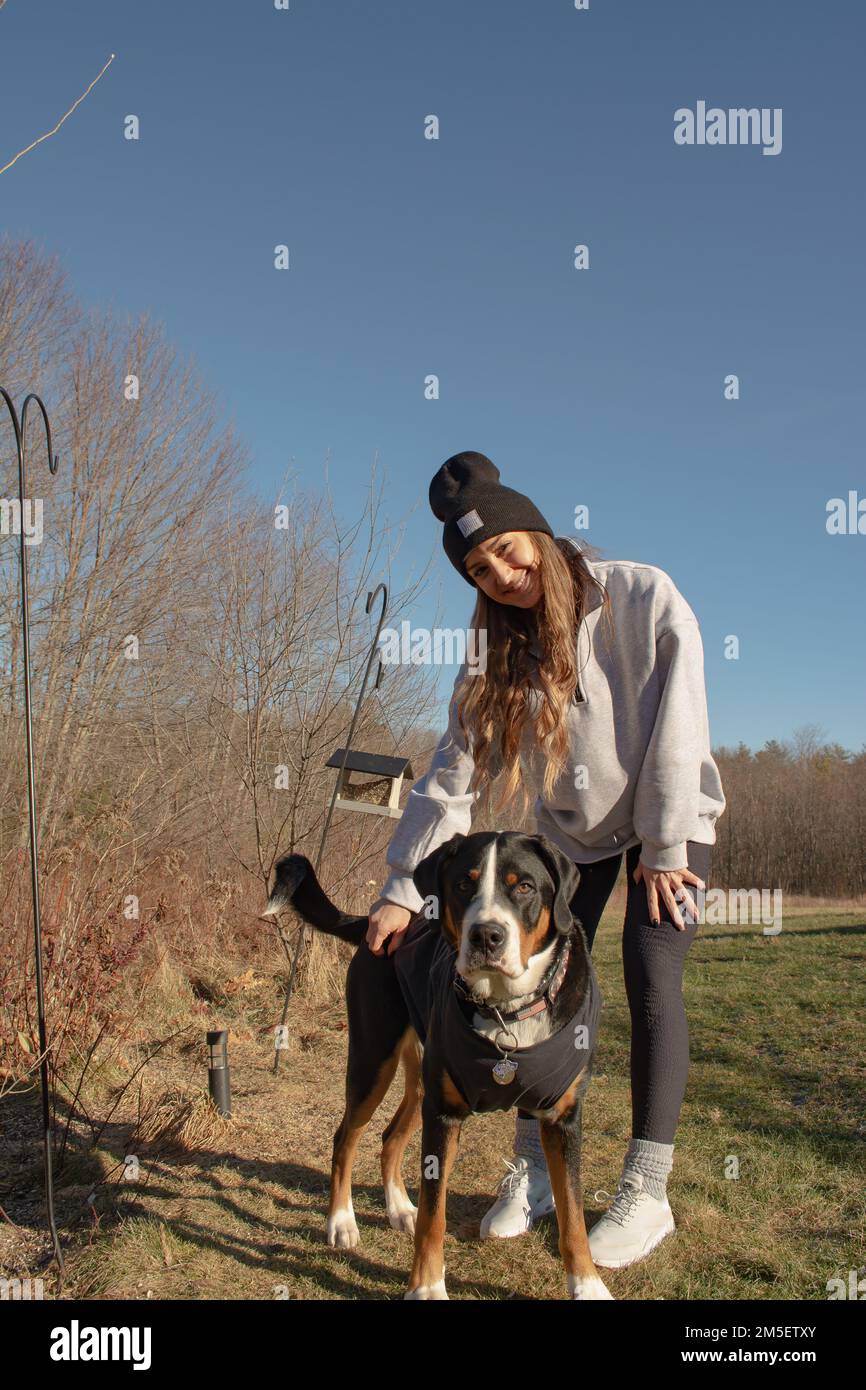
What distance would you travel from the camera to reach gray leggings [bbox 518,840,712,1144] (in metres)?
2.85

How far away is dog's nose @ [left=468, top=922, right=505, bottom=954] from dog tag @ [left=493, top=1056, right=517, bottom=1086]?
1.07ft

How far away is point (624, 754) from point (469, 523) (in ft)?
2.82

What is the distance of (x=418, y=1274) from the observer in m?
2.42

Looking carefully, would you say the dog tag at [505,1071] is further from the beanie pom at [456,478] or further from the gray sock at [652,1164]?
the beanie pom at [456,478]

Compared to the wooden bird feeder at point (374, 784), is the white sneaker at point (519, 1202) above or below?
below

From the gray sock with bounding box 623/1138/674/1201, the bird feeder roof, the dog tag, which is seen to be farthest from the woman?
the bird feeder roof

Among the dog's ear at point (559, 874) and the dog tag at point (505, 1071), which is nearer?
the dog tag at point (505, 1071)

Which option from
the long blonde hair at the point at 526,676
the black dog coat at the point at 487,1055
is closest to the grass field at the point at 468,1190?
the black dog coat at the point at 487,1055

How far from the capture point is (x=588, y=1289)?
2.42 metres

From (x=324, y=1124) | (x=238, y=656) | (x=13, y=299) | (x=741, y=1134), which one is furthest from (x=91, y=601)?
(x=741, y=1134)

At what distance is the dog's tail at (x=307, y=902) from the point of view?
320 cm

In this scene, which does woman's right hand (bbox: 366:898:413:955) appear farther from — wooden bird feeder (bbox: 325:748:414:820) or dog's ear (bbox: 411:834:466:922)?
wooden bird feeder (bbox: 325:748:414:820)
